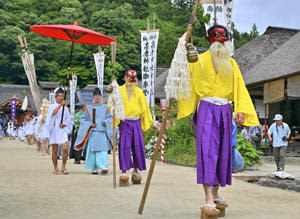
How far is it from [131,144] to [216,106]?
358 cm

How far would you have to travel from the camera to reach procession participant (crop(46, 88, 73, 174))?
1016cm

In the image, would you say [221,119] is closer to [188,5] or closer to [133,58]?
[133,58]

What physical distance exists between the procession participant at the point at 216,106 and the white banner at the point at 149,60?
40.4 feet

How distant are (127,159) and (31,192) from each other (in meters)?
1.90

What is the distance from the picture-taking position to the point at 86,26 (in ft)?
164

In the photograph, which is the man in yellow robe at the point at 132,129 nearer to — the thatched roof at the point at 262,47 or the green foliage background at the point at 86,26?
the thatched roof at the point at 262,47

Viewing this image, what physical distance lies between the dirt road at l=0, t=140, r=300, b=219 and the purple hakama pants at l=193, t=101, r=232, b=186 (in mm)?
460

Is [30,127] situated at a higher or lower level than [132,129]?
lower

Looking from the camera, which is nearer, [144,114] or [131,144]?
[131,144]

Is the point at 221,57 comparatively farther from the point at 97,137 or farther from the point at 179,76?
the point at 97,137

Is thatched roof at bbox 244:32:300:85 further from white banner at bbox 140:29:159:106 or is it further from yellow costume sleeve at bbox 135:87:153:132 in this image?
yellow costume sleeve at bbox 135:87:153:132

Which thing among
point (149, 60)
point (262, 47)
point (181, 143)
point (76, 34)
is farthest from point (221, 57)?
point (262, 47)

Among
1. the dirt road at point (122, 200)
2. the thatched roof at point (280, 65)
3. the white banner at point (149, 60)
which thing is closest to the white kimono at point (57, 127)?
the dirt road at point (122, 200)

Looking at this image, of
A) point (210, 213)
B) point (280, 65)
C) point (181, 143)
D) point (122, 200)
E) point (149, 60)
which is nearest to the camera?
point (210, 213)
